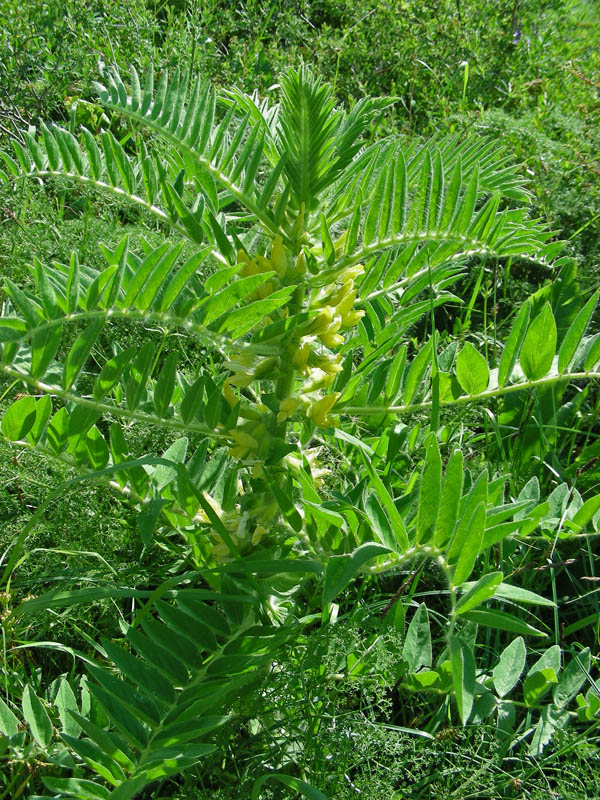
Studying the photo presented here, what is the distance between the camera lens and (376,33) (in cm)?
→ 343

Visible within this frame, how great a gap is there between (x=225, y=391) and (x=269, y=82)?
7.24 ft

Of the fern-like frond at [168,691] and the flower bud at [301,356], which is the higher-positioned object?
the flower bud at [301,356]

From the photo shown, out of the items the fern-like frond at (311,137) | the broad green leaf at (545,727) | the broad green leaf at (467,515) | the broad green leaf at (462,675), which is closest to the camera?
the broad green leaf at (462,675)

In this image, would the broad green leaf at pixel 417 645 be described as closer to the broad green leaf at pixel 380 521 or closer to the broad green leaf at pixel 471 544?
the broad green leaf at pixel 380 521

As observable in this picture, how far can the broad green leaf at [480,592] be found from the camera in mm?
1006

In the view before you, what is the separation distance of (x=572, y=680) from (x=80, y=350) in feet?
3.47

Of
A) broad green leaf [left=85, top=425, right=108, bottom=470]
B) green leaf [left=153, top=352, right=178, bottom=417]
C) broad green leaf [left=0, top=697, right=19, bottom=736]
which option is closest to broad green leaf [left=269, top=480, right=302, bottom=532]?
green leaf [left=153, top=352, right=178, bottom=417]

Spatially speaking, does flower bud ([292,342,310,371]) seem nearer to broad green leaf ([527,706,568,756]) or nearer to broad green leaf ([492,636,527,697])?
broad green leaf ([492,636,527,697])

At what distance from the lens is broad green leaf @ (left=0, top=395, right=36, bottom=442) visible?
125cm

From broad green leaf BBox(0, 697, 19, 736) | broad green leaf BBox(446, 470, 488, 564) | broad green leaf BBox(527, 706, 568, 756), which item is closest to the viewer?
broad green leaf BBox(446, 470, 488, 564)

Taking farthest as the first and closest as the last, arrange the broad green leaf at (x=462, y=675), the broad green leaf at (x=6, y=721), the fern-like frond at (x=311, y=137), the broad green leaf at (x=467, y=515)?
the broad green leaf at (x=6, y=721) → the fern-like frond at (x=311, y=137) → the broad green leaf at (x=467, y=515) → the broad green leaf at (x=462, y=675)

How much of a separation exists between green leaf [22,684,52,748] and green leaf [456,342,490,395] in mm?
891

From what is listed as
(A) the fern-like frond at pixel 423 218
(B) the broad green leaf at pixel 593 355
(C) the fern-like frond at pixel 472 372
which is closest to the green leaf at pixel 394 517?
(C) the fern-like frond at pixel 472 372

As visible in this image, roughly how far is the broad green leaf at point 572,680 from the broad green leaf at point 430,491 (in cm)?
53
